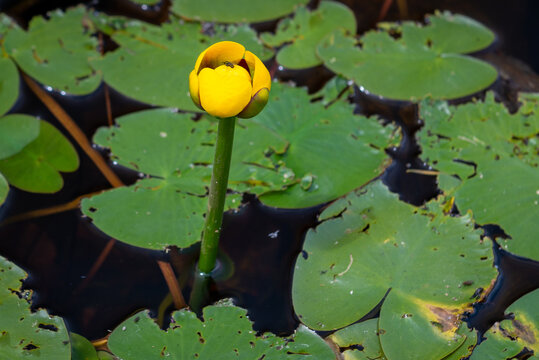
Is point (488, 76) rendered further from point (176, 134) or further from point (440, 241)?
point (176, 134)

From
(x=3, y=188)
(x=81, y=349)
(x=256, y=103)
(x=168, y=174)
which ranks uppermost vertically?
(x=256, y=103)

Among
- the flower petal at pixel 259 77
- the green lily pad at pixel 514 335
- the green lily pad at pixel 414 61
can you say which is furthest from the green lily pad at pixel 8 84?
the green lily pad at pixel 514 335

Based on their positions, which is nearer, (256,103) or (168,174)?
(256,103)

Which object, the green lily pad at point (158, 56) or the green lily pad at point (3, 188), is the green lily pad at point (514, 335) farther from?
the green lily pad at point (3, 188)

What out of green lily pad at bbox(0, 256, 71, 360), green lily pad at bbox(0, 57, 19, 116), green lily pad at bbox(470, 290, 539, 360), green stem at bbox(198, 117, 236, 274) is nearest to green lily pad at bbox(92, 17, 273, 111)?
green lily pad at bbox(0, 57, 19, 116)

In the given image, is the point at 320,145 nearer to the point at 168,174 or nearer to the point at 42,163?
the point at 168,174

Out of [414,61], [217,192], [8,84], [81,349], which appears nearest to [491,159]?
[414,61]
